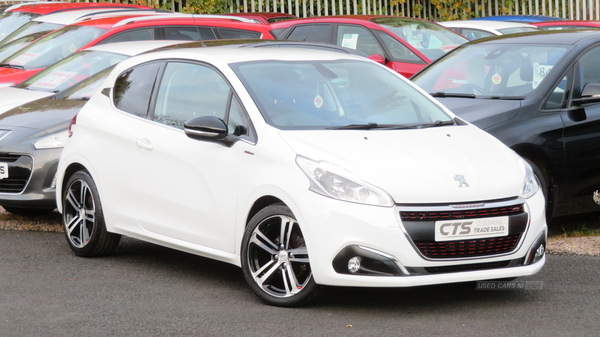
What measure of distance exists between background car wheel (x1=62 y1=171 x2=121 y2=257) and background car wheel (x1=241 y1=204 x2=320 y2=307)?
5.67 feet

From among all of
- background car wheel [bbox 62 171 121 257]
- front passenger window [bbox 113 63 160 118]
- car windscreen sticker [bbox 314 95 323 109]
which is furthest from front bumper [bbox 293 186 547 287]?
background car wheel [bbox 62 171 121 257]

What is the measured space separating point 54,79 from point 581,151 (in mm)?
5623

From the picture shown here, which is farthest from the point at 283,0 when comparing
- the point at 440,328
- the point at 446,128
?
the point at 440,328

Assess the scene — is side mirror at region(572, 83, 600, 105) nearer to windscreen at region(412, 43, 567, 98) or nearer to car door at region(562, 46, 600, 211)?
car door at region(562, 46, 600, 211)

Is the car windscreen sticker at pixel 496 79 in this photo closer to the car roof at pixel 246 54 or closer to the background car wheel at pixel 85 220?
the car roof at pixel 246 54

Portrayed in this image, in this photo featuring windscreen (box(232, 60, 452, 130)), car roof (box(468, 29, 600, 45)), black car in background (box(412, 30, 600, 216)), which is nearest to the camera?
windscreen (box(232, 60, 452, 130))

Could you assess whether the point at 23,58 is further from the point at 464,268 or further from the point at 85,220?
the point at 464,268

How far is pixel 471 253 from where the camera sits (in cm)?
528

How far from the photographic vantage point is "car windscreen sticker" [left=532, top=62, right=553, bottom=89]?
7.90m

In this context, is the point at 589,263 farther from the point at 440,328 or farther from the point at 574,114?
the point at 440,328

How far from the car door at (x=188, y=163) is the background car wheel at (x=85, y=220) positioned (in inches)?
Result: 21.2

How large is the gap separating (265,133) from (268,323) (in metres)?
1.16

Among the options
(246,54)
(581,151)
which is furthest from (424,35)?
(246,54)

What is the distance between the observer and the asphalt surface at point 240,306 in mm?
5074
